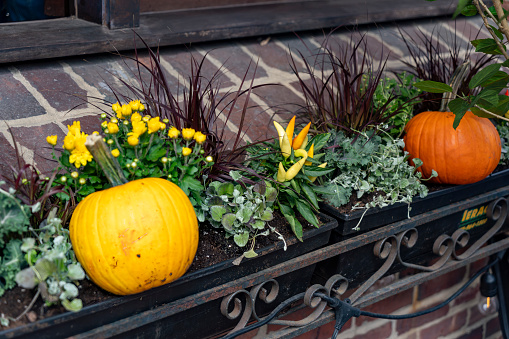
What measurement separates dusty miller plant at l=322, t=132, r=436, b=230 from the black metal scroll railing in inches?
4.2

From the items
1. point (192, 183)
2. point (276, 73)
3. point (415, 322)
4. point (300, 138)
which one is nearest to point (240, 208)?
point (192, 183)

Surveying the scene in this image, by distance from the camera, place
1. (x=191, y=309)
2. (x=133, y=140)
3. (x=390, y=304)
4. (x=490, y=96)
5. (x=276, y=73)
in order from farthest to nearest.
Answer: (x=390, y=304) → (x=276, y=73) → (x=490, y=96) → (x=191, y=309) → (x=133, y=140)

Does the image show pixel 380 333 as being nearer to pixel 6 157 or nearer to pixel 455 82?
pixel 455 82

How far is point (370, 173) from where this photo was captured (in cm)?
138

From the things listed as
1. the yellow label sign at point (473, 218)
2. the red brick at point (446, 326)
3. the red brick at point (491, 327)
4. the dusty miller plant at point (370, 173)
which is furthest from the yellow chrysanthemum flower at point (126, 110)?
the red brick at point (491, 327)

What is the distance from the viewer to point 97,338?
92 cm

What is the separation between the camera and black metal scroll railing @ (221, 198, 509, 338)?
1.16m

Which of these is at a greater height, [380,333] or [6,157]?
[6,157]

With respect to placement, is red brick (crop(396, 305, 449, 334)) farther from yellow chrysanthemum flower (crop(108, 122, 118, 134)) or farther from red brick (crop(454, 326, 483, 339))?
yellow chrysanthemum flower (crop(108, 122, 118, 134))

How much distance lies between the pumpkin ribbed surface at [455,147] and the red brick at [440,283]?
73 cm

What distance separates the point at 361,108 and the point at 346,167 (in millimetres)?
199

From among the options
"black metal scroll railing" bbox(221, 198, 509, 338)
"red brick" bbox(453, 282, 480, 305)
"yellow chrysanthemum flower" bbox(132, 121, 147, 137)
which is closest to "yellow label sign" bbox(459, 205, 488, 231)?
"black metal scroll railing" bbox(221, 198, 509, 338)

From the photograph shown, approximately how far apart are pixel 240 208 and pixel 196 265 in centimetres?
15

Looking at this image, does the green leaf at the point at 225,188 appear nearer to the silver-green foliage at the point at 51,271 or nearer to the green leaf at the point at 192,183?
the green leaf at the point at 192,183
